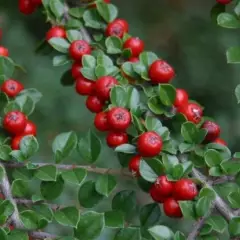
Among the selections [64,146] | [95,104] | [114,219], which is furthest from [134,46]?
[114,219]

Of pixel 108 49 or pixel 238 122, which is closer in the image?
pixel 108 49

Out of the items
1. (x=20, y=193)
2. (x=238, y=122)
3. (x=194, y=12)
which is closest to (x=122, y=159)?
(x=20, y=193)

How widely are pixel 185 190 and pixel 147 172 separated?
81 millimetres

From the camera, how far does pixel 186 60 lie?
1.47 meters

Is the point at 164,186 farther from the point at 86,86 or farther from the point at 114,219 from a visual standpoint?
the point at 86,86

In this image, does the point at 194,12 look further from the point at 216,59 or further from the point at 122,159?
the point at 122,159

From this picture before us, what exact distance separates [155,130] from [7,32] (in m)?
0.64

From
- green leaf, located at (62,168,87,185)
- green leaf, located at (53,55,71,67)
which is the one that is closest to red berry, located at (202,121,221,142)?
green leaf, located at (62,168,87,185)

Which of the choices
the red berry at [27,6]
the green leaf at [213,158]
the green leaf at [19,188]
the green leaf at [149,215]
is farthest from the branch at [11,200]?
the red berry at [27,6]

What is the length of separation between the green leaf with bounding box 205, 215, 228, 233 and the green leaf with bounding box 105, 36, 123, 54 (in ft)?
1.37

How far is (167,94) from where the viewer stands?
1088 mm

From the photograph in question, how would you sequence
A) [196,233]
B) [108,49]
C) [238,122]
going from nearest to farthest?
[196,233]
[108,49]
[238,122]

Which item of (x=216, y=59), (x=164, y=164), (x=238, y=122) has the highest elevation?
(x=164, y=164)

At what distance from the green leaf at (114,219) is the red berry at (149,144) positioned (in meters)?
0.12
